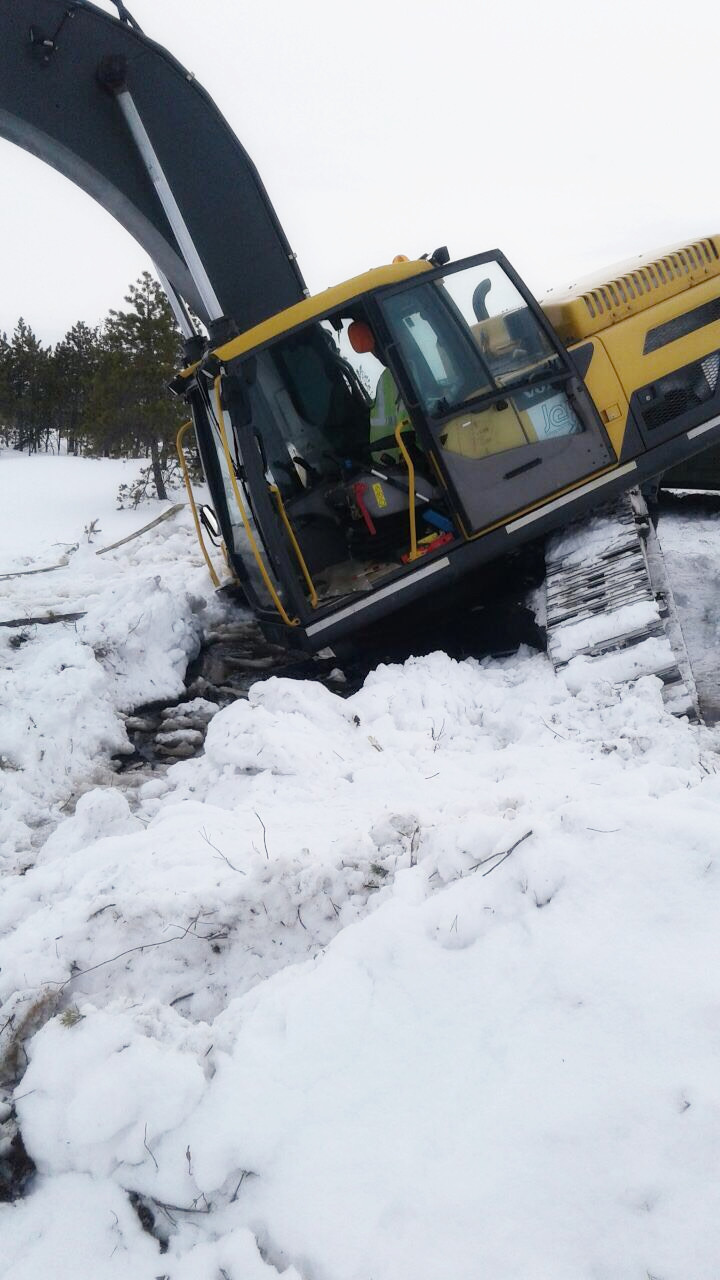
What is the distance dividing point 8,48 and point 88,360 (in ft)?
119

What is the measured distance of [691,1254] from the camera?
1650 millimetres

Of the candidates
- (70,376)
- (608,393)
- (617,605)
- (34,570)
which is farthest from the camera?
(70,376)

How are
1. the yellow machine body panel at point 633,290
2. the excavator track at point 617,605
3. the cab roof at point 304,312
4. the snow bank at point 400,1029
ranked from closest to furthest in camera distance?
the snow bank at point 400,1029 → the excavator track at point 617,605 → the cab roof at point 304,312 → the yellow machine body panel at point 633,290

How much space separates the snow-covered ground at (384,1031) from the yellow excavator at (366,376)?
2297mm

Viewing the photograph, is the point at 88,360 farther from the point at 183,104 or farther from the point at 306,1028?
the point at 306,1028

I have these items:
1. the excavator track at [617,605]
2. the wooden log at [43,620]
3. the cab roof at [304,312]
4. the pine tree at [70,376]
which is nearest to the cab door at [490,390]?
the cab roof at [304,312]

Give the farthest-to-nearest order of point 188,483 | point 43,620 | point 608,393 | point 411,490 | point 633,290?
1. point 43,620
2. point 633,290
3. point 188,483
4. point 608,393
5. point 411,490

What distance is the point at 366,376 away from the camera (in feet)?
20.3

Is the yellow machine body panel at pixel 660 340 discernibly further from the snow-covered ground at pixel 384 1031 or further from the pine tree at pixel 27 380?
the pine tree at pixel 27 380

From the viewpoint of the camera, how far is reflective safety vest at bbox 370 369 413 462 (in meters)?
5.91

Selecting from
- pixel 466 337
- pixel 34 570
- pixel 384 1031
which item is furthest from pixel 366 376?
pixel 34 570

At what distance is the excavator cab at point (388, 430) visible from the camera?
5.47m

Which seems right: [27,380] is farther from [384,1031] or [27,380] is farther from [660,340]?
[384,1031]

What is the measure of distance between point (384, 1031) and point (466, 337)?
181 inches
